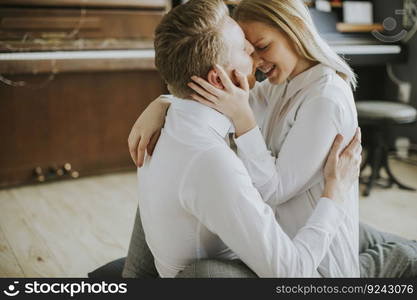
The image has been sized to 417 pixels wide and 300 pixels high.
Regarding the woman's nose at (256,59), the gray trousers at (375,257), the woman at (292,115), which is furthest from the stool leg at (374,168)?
the woman's nose at (256,59)

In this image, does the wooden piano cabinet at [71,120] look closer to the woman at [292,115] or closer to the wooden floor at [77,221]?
the wooden floor at [77,221]

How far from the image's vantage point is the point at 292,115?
122 centimetres

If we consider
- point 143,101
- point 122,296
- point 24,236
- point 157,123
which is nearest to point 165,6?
point 143,101

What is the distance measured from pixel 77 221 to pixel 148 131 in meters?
1.56

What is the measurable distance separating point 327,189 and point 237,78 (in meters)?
0.32

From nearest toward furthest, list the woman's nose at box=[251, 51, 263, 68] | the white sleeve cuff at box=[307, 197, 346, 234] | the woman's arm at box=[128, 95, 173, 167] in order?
the white sleeve cuff at box=[307, 197, 346, 234] → the woman's arm at box=[128, 95, 173, 167] → the woman's nose at box=[251, 51, 263, 68]

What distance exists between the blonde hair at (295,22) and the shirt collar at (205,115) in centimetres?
35

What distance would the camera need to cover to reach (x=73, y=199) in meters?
2.97

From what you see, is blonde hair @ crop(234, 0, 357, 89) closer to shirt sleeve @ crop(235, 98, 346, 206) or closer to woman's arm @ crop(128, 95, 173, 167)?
shirt sleeve @ crop(235, 98, 346, 206)

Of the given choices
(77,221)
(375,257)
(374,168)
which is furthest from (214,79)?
(374,168)

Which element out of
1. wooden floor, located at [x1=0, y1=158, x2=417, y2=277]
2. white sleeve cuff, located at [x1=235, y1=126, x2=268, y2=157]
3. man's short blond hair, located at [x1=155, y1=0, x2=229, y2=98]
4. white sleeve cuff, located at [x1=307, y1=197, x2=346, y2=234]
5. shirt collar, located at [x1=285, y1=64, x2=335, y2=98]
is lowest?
wooden floor, located at [x1=0, y1=158, x2=417, y2=277]

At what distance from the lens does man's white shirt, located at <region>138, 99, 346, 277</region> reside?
91cm

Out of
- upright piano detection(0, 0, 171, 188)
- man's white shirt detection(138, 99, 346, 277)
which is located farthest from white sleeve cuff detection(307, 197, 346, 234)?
upright piano detection(0, 0, 171, 188)

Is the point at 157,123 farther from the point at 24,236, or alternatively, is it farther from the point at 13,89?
the point at 13,89
